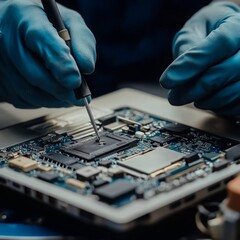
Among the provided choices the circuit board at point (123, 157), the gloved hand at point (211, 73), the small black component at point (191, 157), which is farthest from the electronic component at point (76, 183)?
the gloved hand at point (211, 73)

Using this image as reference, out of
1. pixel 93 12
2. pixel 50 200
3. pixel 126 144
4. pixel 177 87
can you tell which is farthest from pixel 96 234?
pixel 93 12

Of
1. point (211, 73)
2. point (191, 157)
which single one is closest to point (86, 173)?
point (191, 157)

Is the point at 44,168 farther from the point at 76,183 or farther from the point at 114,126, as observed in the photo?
the point at 114,126

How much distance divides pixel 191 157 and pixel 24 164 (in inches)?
8.8

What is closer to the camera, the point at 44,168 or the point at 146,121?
the point at 44,168

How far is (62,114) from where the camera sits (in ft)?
3.41

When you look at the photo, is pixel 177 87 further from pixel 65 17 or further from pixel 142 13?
pixel 142 13

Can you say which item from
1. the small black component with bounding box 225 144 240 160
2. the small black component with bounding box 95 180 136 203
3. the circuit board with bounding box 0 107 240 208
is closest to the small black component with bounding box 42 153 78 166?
the circuit board with bounding box 0 107 240 208

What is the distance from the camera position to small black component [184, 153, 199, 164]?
78 centimetres

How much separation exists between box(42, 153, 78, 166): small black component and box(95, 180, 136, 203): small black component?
0.11 metres

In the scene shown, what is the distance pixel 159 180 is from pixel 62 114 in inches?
14.0

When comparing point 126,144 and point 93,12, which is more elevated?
point 93,12

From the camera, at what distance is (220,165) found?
2.48 feet

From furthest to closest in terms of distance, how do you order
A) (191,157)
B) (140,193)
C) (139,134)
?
(139,134) < (191,157) < (140,193)
